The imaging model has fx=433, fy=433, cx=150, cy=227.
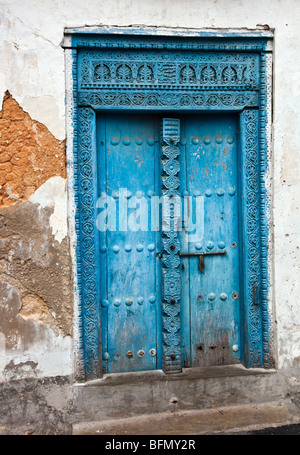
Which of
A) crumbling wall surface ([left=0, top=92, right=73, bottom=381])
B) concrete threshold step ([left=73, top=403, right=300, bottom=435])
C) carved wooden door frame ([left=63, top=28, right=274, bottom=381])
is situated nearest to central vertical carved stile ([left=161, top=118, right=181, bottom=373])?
carved wooden door frame ([left=63, top=28, right=274, bottom=381])

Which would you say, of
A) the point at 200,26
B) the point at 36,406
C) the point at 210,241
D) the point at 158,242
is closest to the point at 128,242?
the point at 158,242

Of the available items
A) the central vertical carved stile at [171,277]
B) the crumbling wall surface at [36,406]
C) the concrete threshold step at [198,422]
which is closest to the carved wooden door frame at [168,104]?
the central vertical carved stile at [171,277]

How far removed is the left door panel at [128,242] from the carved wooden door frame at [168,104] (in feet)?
0.37

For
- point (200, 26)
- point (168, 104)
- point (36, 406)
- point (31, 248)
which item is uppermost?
point (200, 26)

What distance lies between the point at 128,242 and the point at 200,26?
1.44 m

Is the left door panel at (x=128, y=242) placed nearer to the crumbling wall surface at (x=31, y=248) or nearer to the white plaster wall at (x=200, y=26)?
the crumbling wall surface at (x=31, y=248)

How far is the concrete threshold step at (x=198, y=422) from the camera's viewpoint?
8.66 feet

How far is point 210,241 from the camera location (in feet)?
9.62

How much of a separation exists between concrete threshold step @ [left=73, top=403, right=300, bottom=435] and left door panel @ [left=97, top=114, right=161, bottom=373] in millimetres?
333

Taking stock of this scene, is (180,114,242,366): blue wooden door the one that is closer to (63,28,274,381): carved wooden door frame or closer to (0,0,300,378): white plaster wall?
(63,28,274,381): carved wooden door frame

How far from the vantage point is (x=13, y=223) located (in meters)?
2.60

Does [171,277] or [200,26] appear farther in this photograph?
[171,277]

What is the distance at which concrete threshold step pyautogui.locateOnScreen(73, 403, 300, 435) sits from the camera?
2.64 metres

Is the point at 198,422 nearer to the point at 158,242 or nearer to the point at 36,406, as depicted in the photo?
the point at 36,406
